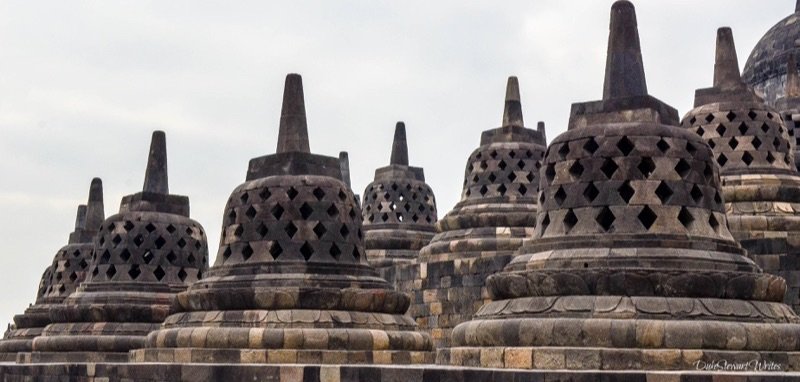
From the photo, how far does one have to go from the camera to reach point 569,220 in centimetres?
1250

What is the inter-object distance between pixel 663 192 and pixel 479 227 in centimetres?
1025

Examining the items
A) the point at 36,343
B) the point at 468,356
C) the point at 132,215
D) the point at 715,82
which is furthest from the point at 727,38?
the point at 36,343

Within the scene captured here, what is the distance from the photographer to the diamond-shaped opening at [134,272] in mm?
20641

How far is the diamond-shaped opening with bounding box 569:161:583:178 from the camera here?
12547 mm

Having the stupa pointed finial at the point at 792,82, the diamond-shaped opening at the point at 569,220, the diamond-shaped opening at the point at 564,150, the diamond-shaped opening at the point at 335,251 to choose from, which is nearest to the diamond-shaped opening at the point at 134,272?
the diamond-shaped opening at the point at 335,251

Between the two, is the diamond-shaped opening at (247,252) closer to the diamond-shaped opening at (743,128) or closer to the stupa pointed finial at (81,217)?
the diamond-shaped opening at (743,128)

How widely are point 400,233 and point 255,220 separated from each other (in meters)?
11.7

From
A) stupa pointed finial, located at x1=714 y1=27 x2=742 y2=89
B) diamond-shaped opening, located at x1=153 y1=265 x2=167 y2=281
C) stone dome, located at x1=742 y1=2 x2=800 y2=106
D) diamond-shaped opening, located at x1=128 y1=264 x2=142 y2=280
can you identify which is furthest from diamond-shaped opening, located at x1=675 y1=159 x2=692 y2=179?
stone dome, located at x1=742 y1=2 x2=800 y2=106

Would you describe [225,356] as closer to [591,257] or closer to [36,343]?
[591,257]

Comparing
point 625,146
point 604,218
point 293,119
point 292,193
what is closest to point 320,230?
point 292,193

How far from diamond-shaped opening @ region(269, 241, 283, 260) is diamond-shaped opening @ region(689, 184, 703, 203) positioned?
20.0ft

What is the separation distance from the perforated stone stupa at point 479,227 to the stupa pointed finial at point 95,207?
7.85 metres

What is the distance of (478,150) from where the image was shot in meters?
23.6

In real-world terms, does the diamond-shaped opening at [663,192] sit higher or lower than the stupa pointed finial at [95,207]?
lower
